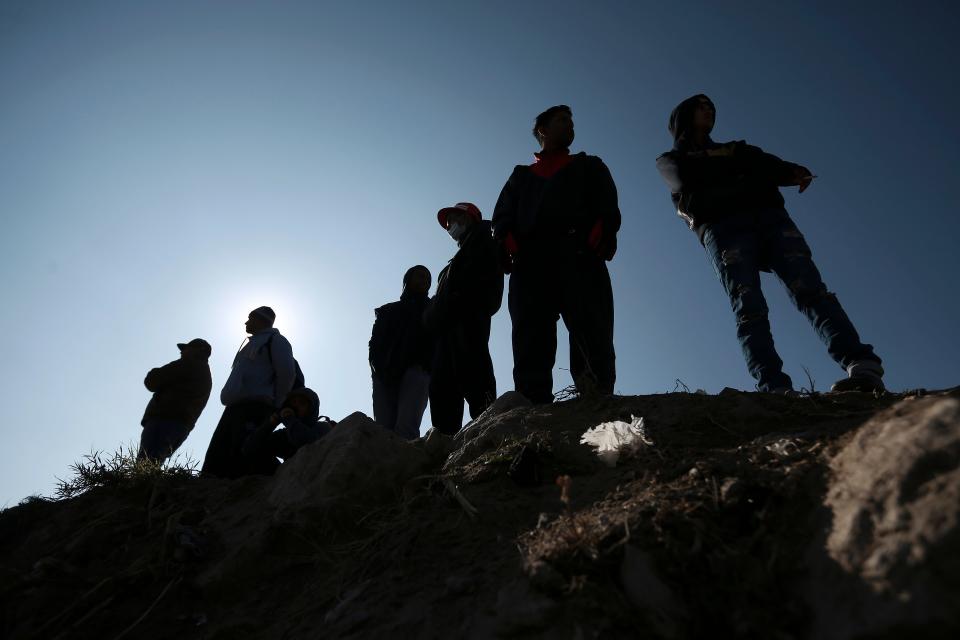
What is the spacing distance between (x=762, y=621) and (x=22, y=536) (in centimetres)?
298

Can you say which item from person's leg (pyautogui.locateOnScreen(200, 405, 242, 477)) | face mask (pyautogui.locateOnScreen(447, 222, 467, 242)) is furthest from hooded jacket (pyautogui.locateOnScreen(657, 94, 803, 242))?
person's leg (pyautogui.locateOnScreen(200, 405, 242, 477))

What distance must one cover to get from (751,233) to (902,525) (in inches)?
110

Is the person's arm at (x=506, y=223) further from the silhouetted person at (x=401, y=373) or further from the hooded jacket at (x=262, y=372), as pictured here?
the hooded jacket at (x=262, y=372)

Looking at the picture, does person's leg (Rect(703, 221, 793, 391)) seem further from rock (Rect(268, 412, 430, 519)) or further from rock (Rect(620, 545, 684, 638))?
rock (Rect(620, 545, 684, 638))

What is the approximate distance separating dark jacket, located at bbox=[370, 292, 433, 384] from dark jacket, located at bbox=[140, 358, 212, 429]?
1.63m

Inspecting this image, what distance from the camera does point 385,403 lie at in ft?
15.3

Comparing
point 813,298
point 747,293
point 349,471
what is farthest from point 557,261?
point 349,471

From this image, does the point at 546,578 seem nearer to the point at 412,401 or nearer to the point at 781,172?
the point at 781,172

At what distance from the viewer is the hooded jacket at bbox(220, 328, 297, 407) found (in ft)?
12.7

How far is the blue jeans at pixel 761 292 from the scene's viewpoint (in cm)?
291

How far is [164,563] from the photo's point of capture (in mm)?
1980

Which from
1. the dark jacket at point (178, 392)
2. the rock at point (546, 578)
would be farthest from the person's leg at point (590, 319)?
the dark jacket at point (178, 392)

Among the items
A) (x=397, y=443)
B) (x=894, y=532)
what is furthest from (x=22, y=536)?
(x=894, y=532)

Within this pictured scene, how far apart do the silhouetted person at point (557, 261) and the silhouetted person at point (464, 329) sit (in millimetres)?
229
